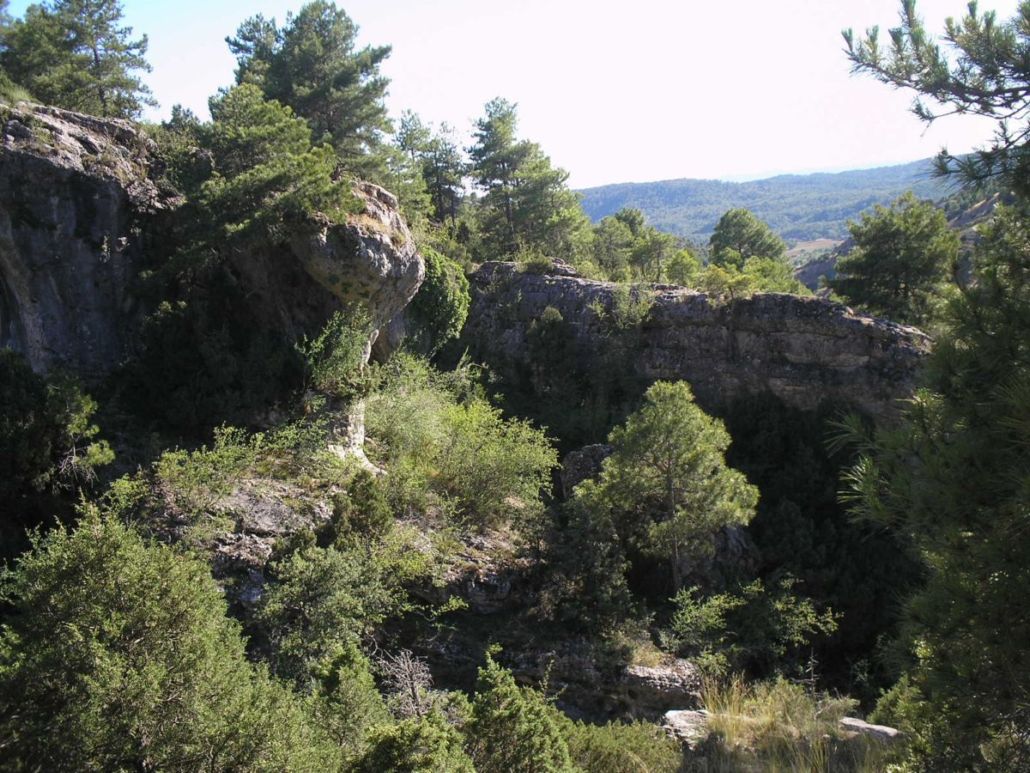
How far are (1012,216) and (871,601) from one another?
42.3 feet

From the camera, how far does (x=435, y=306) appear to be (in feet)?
64.5

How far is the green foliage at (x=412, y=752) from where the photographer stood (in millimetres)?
4434

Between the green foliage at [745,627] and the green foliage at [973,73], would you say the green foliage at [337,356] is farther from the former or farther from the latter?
the green foliage at [973,73]

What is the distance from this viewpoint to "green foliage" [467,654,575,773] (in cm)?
529

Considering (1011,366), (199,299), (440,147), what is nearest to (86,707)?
(1011,366)

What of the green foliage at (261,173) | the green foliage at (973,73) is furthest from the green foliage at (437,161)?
the green foliage at (973,73)

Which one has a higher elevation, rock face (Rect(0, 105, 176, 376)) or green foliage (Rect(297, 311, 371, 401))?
rock face (Rect(0, 105, 176, 376))

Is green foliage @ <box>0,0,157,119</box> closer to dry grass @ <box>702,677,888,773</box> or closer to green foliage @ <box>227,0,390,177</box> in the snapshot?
green foliage @ <box>227,0,390,177</box>

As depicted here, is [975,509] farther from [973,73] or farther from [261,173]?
[261,173]

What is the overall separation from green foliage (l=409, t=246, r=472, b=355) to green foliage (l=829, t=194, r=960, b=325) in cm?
1390

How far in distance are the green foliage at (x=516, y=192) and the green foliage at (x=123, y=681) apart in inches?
953

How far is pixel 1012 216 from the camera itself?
459 centimetres

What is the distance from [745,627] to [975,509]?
1026 cm

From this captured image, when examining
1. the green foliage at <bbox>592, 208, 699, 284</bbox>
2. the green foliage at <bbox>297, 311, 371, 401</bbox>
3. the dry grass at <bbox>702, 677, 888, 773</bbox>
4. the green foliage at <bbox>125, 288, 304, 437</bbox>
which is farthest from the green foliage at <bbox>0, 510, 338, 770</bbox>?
the green foliage at <bbox>592, 208, 699, 284</bbox>
